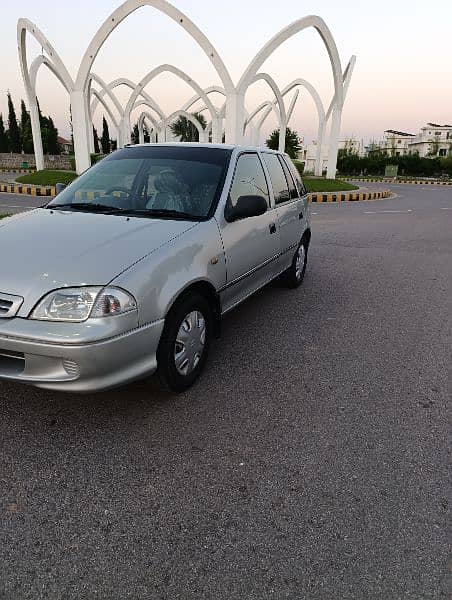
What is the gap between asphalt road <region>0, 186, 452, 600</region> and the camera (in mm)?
1732

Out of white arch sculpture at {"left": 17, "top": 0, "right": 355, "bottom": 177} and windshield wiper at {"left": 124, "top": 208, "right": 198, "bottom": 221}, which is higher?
white arch sculpture at {"left": 17, "top": 0, "right": 355, "bottom": 177}

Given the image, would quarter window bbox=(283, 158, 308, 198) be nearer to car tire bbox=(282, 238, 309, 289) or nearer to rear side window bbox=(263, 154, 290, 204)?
rear side window bbox=(263, 154, 290, 204)

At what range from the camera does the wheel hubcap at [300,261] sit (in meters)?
5.52

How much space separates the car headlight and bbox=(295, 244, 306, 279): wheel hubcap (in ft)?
11.4

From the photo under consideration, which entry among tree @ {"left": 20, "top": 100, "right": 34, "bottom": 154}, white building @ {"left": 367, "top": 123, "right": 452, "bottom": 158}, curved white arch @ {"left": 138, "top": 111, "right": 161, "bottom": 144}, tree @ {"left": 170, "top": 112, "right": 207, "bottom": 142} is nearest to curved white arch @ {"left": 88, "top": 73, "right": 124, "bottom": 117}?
curved white arch @ {"left": 138, "top": 111, "right": 161, "bottom": 144}

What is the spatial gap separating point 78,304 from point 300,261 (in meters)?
3.78

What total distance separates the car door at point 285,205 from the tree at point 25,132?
66546 mm

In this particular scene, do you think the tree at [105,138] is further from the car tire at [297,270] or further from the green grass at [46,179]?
the car tire at [297,270]

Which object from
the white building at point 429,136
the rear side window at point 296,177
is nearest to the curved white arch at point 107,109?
the rear side window at point 296,177

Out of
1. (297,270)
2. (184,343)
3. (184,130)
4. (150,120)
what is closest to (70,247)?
(184,343)

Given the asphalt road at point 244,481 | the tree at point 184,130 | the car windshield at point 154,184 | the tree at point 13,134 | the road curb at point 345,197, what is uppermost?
the tree at point 184,130

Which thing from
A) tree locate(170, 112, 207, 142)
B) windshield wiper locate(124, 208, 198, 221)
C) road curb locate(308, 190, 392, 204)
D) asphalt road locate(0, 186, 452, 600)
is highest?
tree locate(170, 112, 207, 142)

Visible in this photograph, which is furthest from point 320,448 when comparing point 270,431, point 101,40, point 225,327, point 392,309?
point 101,40

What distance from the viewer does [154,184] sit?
3678mm
